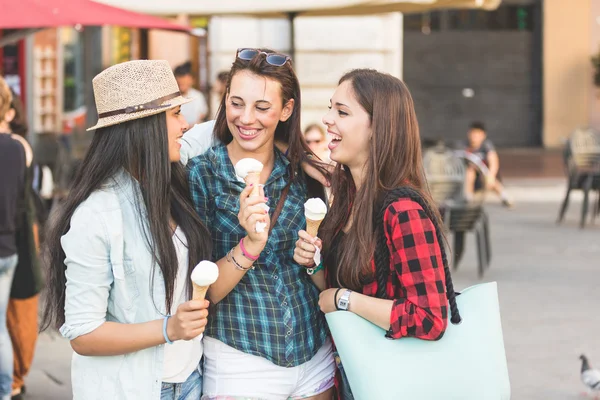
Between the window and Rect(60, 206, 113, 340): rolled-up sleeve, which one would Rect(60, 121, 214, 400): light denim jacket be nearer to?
Rect(60, 206, 113, 340): rolled-up sleeve

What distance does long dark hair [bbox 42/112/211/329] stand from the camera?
2.78 meters

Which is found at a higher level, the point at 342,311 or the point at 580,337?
the point at 342,311

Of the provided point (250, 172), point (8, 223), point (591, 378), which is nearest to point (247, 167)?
point (250, 172)

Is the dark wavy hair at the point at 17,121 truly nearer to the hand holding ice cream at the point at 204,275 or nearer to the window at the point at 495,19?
the hand holding ice cream at the point at 204,275

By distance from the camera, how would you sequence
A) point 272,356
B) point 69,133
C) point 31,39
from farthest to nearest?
point 69,133
point 31,39
point 272,356

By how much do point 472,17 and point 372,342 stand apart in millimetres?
21018

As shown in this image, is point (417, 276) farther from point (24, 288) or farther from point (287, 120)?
point (24, 288)

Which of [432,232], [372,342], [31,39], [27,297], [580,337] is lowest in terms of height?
[580,337]

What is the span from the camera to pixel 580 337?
723 centimetres

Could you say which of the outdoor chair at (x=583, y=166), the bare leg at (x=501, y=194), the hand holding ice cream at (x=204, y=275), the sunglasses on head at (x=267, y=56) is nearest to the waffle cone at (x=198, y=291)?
the hand holding ice cream at (x=204, y=275)

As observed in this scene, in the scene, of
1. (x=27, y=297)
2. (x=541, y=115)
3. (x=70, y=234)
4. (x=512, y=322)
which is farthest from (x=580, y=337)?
(x=541, y=115)

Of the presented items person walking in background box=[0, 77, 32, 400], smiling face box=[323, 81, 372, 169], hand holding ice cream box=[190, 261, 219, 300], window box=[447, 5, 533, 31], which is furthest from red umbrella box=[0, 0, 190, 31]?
window box=[447, 5, 533, 31]

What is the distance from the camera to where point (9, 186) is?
17.0ft

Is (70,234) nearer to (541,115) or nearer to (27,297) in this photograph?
(27,297)
